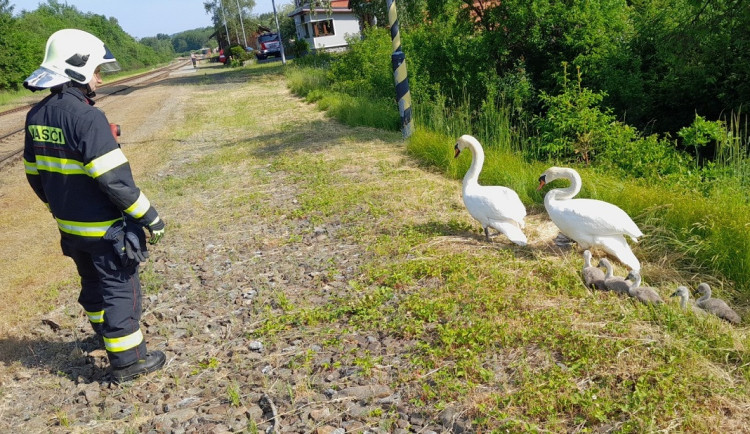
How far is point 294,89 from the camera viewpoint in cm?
2084

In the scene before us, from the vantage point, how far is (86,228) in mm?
3465

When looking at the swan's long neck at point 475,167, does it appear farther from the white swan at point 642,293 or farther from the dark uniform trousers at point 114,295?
the dark uniform trousers at point 114,295

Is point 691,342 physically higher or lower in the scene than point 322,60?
lower

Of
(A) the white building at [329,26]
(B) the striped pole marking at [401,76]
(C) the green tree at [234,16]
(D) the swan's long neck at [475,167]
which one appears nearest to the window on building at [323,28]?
(A) the white building at [329,26]

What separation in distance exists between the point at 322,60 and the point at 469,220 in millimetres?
23902

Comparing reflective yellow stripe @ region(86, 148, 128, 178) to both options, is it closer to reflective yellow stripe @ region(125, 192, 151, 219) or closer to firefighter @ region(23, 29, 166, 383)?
firefighter @ region(23, 29, 166, 383)

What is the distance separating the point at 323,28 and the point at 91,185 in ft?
210

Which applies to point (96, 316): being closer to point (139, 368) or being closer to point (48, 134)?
point (139, 368)

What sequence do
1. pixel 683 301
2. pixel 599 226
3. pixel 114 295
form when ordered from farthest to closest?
pixel 599 226 < pixel 683 301 < pixel 114 295

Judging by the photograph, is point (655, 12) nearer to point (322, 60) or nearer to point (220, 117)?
point (220, 117)

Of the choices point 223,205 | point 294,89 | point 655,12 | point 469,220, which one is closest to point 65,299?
point 223,205

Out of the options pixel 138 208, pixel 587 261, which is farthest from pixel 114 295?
pixel 587 261

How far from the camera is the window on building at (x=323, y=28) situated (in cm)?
6244

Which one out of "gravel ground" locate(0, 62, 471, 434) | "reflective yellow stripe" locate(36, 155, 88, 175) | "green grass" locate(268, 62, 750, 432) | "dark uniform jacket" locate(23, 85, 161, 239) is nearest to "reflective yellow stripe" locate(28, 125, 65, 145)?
"dark uniform jacket" locate(23, 85, 161, 239)
